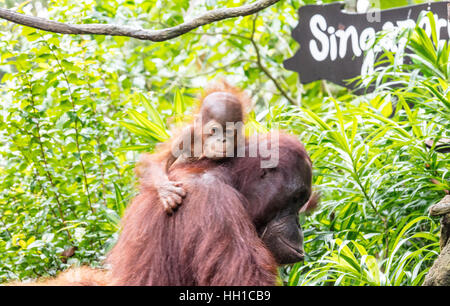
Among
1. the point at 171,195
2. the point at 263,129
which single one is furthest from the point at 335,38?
the point at 171,195

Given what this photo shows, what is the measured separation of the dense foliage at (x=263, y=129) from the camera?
2.70m

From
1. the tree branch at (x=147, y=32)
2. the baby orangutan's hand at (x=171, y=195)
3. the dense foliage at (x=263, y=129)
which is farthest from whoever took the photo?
the dense foliage at (x=263, y=129)

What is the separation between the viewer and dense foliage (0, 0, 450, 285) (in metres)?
2.70

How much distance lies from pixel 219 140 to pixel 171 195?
11.2 inches

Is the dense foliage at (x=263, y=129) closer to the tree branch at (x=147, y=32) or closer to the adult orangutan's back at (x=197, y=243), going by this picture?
the adult orangutan's back at (x=197, y=243)

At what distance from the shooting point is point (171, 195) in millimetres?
2113

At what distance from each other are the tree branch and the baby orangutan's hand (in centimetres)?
61

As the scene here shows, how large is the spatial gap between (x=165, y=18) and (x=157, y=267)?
10.3 feet

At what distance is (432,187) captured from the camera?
8.79 feet

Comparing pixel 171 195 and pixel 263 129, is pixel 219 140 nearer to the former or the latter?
pixel 171 195

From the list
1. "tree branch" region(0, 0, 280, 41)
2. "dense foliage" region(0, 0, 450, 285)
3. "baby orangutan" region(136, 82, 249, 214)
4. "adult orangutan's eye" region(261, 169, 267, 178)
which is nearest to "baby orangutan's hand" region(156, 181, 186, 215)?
"baby orangutan" region(136, 82, 249, 214)

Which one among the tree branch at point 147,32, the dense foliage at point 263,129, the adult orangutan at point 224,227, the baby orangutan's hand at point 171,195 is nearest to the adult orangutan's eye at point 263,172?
the adult orangutan at point 224,227

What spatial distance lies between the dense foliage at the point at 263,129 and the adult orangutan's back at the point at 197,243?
1.81 feet

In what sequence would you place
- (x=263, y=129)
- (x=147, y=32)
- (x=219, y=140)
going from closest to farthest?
(x=219, y=140)
(x=147, y=32)
(x=263, y=129)
